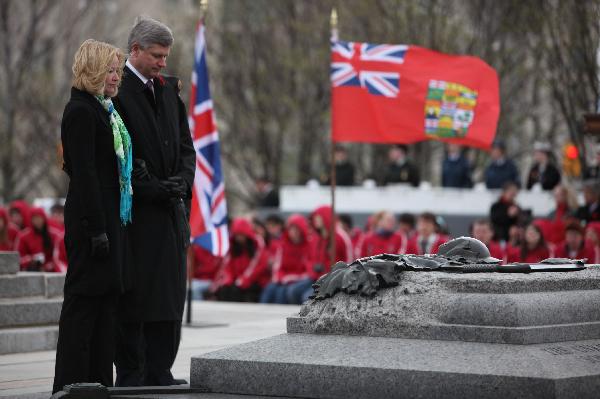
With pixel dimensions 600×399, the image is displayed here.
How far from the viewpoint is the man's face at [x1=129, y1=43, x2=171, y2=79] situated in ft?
28.4

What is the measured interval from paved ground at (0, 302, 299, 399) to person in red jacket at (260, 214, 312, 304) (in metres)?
1.42

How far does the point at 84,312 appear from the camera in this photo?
8148 mm

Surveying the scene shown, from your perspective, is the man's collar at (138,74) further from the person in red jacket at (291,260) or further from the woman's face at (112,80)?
the person in red jacket at (291,260)

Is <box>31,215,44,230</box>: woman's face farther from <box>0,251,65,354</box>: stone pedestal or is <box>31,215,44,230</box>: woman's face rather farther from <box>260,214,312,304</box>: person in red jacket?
<box>0,251,65,354</box>: stone pedestal

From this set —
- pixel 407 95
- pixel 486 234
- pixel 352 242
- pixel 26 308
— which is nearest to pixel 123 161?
pixel 26 308

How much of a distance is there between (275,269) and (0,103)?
13577mm

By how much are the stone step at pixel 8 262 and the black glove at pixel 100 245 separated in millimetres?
4637

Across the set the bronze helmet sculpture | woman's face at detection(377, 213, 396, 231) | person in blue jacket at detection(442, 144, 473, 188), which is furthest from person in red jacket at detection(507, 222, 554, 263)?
the bronze helmet sculpture

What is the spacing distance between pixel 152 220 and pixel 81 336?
80cm

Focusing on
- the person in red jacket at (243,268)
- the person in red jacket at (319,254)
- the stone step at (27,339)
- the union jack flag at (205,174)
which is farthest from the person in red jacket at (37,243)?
the stone step at (27,339)

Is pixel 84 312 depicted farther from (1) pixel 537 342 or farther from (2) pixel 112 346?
(1) pixel 537 342

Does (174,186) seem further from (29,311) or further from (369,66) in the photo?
(369,66)

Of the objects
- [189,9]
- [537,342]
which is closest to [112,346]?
[537,342]

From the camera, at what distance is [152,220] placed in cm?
852
